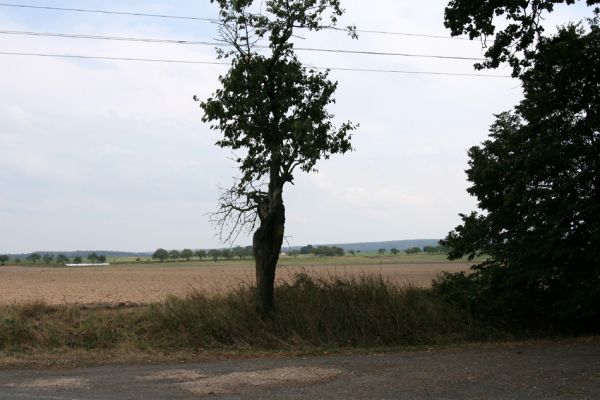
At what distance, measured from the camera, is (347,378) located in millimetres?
9188

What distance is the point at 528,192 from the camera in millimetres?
14703

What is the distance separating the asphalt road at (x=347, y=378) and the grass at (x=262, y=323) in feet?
7.99

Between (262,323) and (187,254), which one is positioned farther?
(187,254)

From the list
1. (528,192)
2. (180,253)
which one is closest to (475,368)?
(528,192)

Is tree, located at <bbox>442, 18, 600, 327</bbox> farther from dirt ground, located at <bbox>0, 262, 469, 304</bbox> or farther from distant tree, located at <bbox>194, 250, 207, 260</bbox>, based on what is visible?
distant tree, located at <bbox>194, 250, 207, 260</bbox>

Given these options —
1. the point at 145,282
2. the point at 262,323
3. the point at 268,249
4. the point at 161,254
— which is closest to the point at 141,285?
the point at 145,282

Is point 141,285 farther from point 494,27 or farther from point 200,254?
point 200,254

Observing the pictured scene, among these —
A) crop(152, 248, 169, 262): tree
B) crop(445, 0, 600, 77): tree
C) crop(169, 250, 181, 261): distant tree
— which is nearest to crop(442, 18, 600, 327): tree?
crop(445, 0, 600, 77): tree

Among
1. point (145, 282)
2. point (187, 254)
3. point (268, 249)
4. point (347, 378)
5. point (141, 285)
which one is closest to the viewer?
point (347, 378)

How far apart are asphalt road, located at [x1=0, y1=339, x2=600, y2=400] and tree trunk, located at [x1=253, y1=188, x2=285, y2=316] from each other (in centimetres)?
336

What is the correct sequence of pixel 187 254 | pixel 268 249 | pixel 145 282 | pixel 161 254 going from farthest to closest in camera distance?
pixel 187 254 < pixel 161 254 < pixel 145 282 < pixel 268 249

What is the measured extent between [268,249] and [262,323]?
178cm

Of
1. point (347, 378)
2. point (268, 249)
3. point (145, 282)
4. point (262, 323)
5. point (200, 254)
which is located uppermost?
point (200, 254)

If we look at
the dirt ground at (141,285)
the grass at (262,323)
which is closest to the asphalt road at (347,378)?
the grass at (262,323)
